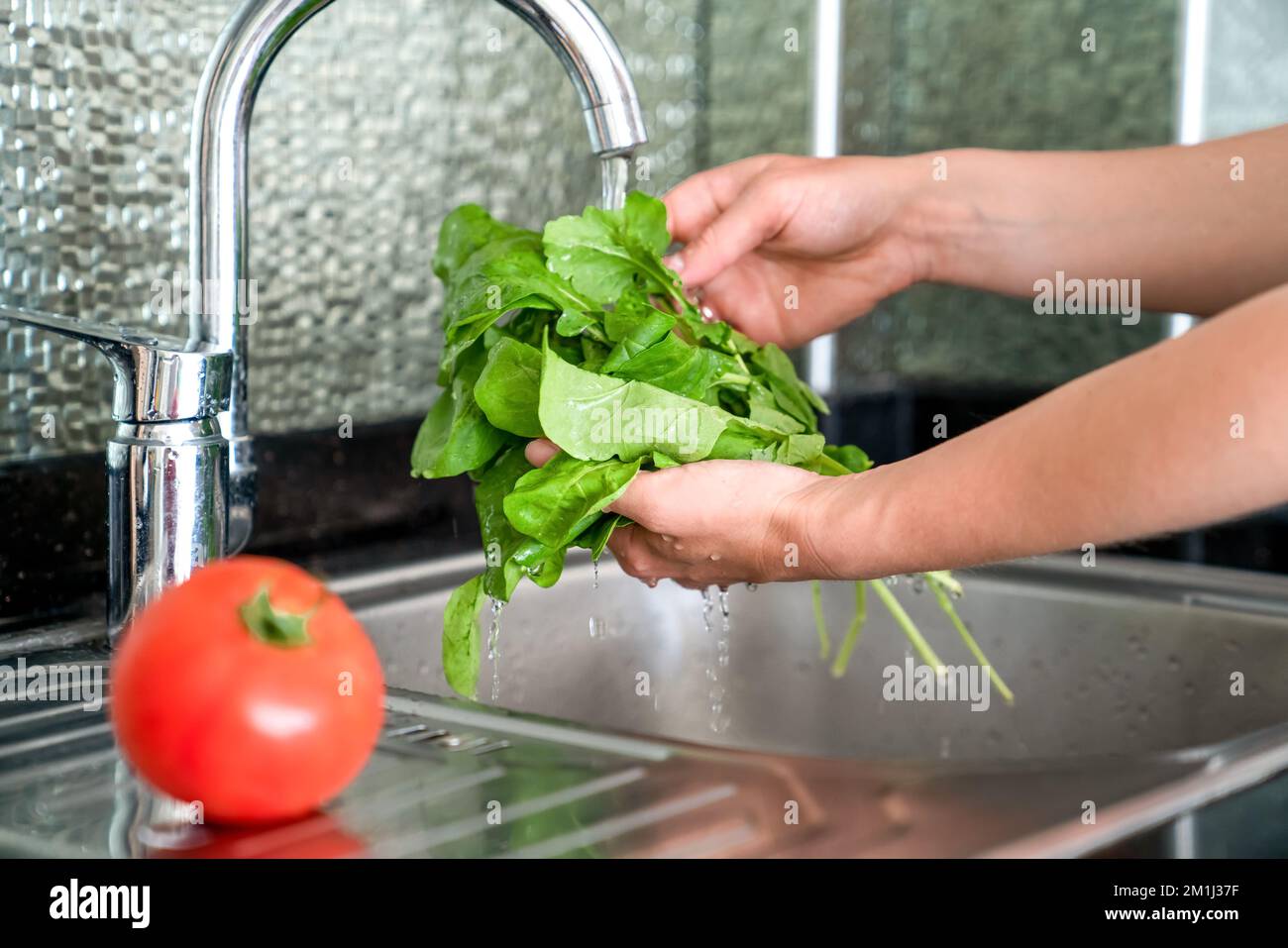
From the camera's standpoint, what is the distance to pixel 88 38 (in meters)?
1.01

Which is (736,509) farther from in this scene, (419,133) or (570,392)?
(419,133)

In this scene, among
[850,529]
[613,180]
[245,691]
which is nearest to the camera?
[245,691]

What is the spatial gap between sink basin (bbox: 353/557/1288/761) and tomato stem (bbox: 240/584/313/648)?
49cm

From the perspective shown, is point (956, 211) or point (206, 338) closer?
point (206, 338)

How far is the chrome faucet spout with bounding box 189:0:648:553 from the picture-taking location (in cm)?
81

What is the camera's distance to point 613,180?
0.90 m

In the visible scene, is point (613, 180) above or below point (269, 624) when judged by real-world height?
above

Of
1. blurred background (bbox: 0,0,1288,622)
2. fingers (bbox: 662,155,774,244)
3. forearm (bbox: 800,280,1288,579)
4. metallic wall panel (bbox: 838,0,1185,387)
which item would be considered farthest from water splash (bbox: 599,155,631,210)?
metallic wall panel (bbox: 838,0,1185,387)

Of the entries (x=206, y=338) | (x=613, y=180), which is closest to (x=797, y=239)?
(x=613, y=180)

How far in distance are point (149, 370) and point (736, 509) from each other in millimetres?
312

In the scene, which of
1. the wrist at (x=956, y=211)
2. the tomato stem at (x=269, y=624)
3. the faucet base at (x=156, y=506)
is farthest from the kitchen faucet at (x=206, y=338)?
the wrist at (x=956, y=211)

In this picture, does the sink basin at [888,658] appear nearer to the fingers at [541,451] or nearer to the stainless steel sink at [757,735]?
the stainless steel sink at [757,735]

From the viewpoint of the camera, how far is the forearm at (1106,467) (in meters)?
0.64
